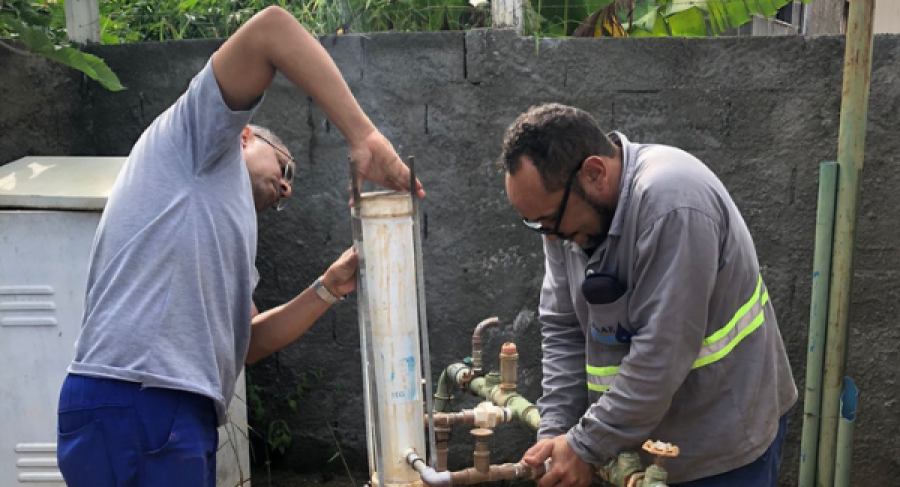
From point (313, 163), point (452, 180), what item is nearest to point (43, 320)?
point (313, 163)

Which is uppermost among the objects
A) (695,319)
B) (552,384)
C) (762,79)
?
(762,79)

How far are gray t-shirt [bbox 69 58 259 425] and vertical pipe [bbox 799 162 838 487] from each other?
7.12ft

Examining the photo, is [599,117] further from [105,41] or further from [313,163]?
[105,41]

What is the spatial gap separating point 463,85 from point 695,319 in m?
2.09

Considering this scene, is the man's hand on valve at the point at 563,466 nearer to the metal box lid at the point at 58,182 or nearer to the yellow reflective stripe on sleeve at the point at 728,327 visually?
the yellow reflective stripe on sleeve at the point at 728,327

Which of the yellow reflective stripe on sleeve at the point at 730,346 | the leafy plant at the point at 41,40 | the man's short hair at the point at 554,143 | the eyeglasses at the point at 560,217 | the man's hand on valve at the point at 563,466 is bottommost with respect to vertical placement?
the man's hand on valve at the point at 563,466

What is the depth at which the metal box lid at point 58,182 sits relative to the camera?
329cm

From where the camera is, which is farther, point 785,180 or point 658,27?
point 658,27

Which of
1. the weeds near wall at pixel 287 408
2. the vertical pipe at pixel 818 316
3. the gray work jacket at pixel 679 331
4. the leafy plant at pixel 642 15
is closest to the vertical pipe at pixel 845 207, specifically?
the vertical pipe at pixel 818 316

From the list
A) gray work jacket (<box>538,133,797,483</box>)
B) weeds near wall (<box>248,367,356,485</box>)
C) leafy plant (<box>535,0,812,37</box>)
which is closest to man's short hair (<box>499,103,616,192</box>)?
gray work jacket (<box>538,133,797,483</box>)

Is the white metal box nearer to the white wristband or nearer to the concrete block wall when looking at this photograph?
the concrete block wall

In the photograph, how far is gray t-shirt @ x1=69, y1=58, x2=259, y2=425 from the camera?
2.14 m

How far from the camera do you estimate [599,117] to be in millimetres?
3930

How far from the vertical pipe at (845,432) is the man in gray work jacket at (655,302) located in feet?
3.13
